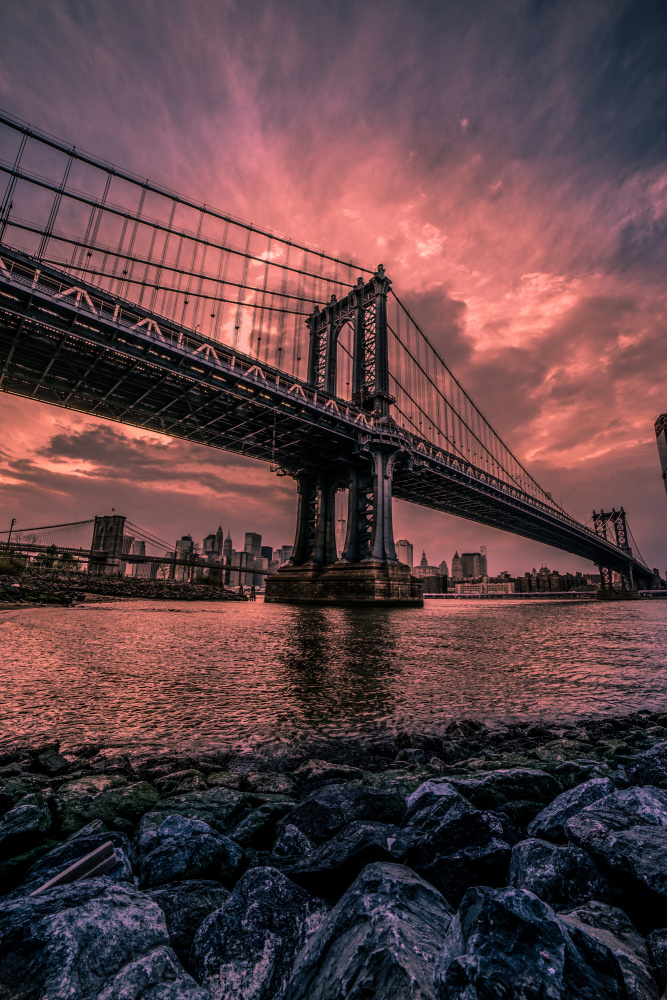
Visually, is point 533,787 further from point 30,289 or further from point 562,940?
point 30,289

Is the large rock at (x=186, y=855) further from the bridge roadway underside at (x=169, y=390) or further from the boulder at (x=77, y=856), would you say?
the bridge roadway underside at (x=169, y=390)

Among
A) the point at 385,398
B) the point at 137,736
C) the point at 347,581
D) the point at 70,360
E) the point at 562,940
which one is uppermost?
the point at 385,398

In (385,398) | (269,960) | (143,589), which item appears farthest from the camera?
(143,589)

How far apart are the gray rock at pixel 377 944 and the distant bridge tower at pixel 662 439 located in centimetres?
7161

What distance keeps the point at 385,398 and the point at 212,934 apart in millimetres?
41365

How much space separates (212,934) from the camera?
1367mm

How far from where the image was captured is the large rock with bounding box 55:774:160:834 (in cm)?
237

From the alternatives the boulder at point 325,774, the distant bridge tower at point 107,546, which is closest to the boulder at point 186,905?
the boulder at point 325,774

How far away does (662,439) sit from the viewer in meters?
60.0

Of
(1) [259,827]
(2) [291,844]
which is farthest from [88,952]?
(1) [259,827]

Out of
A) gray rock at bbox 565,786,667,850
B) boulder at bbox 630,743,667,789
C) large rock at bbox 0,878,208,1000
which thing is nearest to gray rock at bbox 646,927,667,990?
gray rock at bbox 565,786,667,850

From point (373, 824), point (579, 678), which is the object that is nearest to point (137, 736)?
point (373, 824)

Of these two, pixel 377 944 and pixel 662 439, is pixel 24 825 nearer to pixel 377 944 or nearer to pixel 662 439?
pixel 377 944

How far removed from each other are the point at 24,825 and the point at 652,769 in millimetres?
3640
